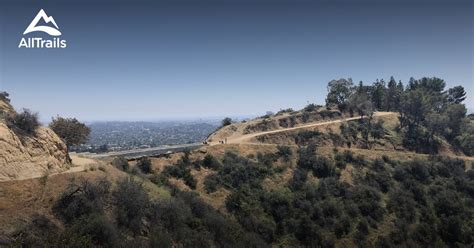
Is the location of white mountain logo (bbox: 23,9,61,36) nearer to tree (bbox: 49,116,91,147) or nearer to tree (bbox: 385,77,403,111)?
tree (bbox: 49,116,91,147)

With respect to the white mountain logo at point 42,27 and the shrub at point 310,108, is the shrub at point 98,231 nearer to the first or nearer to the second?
the white mountain logo at point 42,27

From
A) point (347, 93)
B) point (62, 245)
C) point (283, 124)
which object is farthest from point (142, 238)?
point (347, 93)

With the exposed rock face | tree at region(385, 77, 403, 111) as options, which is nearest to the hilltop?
the exposed rock face

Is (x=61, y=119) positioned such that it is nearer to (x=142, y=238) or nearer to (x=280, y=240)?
(x=142, y=238)

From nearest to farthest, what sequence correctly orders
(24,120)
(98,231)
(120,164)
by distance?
(98,231) < (24,120) < (120,164)

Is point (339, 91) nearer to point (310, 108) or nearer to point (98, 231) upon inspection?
point (310, 108)

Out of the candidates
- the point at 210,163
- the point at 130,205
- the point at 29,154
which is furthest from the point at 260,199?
the point at 29,154
